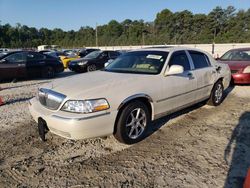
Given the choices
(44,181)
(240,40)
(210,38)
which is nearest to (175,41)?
Answer: (210,38)

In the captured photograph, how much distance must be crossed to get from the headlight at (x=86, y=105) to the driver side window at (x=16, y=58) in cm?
862

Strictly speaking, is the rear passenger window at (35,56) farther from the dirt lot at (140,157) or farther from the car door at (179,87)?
the car door at (179,87)

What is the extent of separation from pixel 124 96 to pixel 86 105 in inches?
24.2

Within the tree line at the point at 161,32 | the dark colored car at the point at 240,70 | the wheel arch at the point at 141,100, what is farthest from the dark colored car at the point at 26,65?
the tree line at the point at 161,32

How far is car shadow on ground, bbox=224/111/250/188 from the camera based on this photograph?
3.02m

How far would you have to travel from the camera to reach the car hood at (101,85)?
358cm

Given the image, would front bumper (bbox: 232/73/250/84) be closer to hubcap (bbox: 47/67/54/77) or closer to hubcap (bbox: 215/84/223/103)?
hubcap (bbox: 215/84/223/103)

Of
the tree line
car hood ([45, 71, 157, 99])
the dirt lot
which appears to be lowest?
the dirt lot

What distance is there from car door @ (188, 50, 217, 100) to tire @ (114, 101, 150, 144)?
1.76 metres

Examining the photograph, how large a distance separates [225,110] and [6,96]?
6.62m

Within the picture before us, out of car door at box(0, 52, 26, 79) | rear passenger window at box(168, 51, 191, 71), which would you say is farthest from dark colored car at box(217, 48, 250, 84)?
car door at box(0, 52, 26, 79)

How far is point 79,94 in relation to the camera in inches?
140

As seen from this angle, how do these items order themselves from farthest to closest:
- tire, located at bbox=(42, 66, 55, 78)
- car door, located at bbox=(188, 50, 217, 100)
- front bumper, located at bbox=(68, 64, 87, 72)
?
1. front bumper, located at bbox=(68, 64, 87, 72)
2. tire, located at bbox=(42, 66, 55, 78)
3. car door, located at bbox=(188, 50, 217, 100)

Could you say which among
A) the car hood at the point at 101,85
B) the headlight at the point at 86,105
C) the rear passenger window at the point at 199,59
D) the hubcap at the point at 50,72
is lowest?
the hubcap at the point at 50,72
